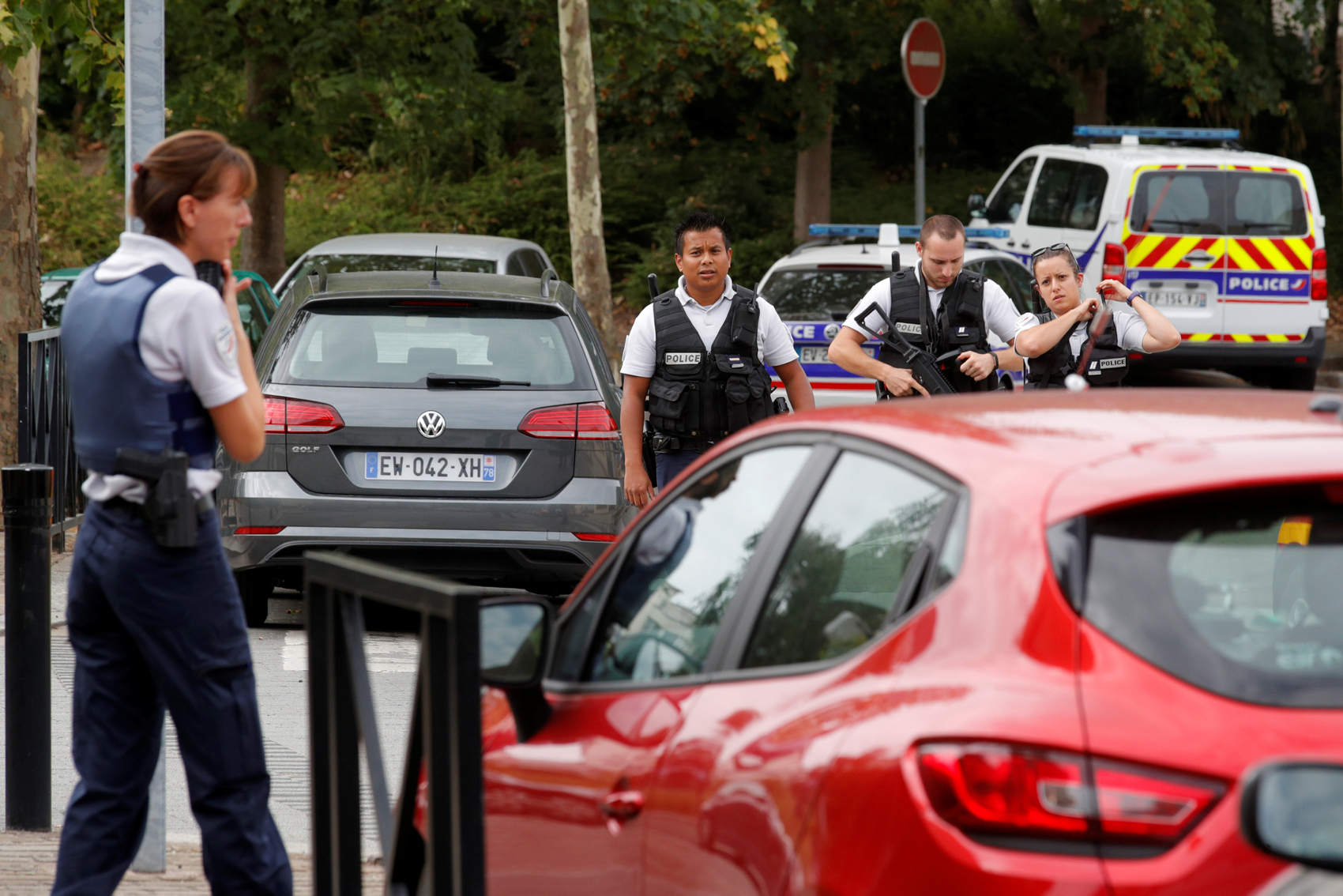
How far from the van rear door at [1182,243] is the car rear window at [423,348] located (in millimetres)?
9549

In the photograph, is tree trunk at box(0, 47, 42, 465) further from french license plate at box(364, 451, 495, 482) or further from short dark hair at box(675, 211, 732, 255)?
short dark hair at box(675, 211, 732, 255)

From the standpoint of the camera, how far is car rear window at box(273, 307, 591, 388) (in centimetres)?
745

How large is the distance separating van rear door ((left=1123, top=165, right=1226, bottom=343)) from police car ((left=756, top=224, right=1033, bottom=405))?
4.43m

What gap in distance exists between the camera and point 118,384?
3340mm

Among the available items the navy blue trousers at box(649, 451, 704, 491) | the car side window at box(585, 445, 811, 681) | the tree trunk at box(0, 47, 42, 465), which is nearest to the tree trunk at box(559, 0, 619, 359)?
the tree trunk at box(0, 47, 42, 465)

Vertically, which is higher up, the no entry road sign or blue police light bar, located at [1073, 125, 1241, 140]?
the no entry road sign

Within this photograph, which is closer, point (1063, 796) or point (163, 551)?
point (1063, 796)

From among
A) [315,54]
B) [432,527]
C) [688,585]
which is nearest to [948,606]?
[688,585]

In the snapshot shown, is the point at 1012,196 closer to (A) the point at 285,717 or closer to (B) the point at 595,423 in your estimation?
(B) the point at 595,423

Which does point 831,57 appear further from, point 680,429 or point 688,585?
point 688,585

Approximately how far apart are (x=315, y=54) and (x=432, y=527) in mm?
11414

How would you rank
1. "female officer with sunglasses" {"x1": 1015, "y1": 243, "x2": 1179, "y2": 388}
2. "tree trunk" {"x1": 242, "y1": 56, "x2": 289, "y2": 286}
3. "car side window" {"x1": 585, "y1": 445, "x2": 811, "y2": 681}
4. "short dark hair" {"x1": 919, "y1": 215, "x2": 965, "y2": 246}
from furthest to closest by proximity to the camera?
"tree trunk" {"x1": 242, "y1": 56, "x2": 289, "y2": 286} → "short dark hair" {"x1": 919, "y1": 215, "x2": 965, "y2": 246} → "female officer with sunglasses" {"x1": 1015, "y1": 243, "x2": 1179, "y2": 388} → "car side window" {"x1": 585, "y1": 445, "x2": 811, "y2": 681}

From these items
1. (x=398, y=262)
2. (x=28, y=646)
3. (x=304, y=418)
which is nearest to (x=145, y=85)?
(x=28, y=646)

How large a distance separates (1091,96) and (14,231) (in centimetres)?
1848
